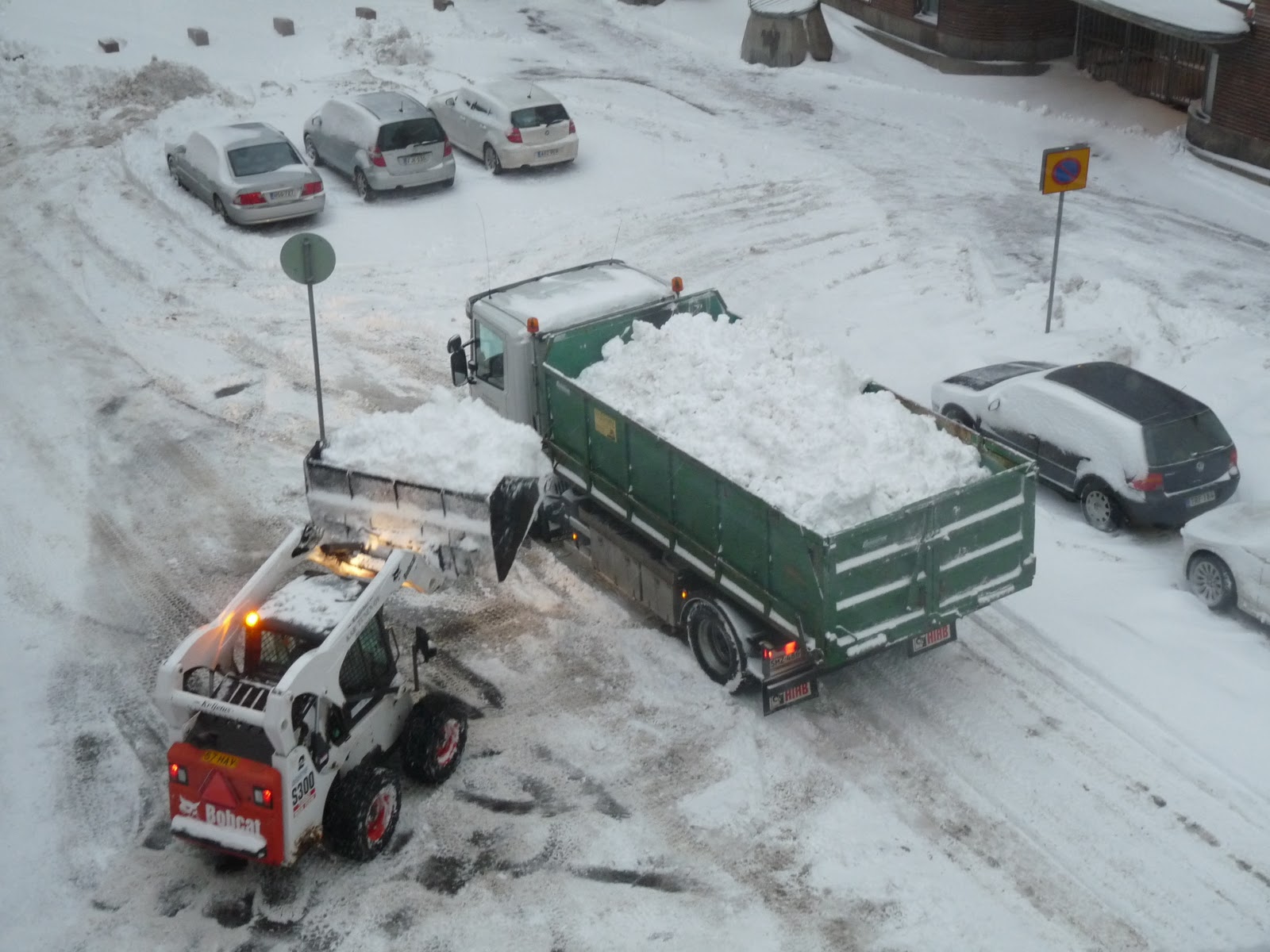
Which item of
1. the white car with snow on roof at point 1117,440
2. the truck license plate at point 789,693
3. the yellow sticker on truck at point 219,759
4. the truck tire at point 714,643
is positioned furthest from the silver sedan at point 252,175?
the yellow sticker on truck at point 219,759

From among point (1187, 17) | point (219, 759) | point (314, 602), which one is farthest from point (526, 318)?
point (1187, 17)

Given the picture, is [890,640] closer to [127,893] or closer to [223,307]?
[127,893]

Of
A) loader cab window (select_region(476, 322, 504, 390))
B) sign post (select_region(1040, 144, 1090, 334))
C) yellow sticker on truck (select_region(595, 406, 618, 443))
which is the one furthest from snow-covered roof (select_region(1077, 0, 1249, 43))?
yellow sticker on truck (select_region(595, 406, 618, 443))

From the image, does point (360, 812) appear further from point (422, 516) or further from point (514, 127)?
point (514, 127)

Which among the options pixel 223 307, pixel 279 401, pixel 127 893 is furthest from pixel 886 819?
pixel 223 307

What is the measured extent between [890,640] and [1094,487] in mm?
4478

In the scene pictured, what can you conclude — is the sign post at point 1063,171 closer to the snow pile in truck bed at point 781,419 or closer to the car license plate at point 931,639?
the snow pile in truck bed at point 781,419

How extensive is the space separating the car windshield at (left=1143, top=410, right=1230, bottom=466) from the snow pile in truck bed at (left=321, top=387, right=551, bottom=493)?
6195mm

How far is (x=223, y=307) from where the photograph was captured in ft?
67.1

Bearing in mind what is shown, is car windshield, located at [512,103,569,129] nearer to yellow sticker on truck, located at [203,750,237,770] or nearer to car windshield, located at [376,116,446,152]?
car windshield, located at [376,116,446,152]

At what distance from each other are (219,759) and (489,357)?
5.85 metres

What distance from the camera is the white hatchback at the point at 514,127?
948 inches

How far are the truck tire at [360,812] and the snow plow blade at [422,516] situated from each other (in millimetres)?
1907

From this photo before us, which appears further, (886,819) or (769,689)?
(769,689)
